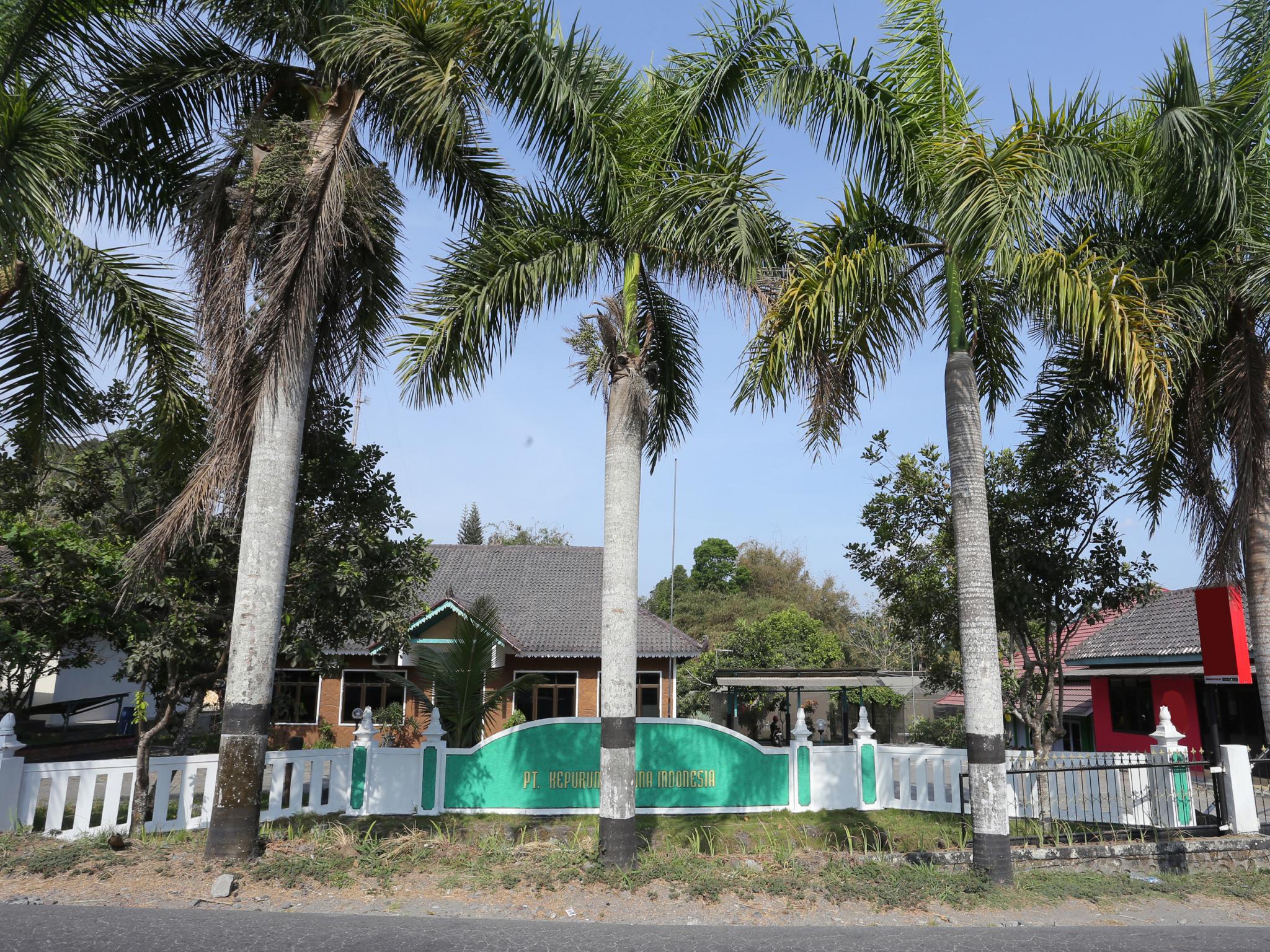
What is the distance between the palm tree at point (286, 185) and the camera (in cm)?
755

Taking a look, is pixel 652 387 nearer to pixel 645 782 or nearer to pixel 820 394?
pixel 820 394

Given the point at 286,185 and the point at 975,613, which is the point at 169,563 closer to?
the point at 286,185

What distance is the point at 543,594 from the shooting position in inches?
958

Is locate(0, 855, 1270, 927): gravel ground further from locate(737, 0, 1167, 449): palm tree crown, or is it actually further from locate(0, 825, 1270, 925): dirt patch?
locate(737, 0, 1167, 449): palm tree crown

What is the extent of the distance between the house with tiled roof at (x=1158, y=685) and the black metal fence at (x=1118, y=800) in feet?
22.6

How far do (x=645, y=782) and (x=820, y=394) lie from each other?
18.5ft

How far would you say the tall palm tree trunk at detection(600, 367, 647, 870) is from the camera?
293 inches

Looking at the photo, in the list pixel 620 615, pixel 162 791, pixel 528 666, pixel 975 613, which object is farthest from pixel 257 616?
pixel 528 666

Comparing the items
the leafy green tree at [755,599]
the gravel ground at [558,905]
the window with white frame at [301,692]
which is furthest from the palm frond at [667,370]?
the leafy green tree at [755,599]

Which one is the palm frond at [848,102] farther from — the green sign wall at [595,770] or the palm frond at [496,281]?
the green sign wall at [595,770]

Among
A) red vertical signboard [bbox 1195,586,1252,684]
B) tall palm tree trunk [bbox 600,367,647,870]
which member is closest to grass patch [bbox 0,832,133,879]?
tall palm tree trunk [bbox 600,367,647,870]

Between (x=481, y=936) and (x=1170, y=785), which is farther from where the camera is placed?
(x=1170, y=785)

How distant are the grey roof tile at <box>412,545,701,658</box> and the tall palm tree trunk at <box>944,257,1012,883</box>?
1334 centimetres

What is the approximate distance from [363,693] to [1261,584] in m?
18.1
